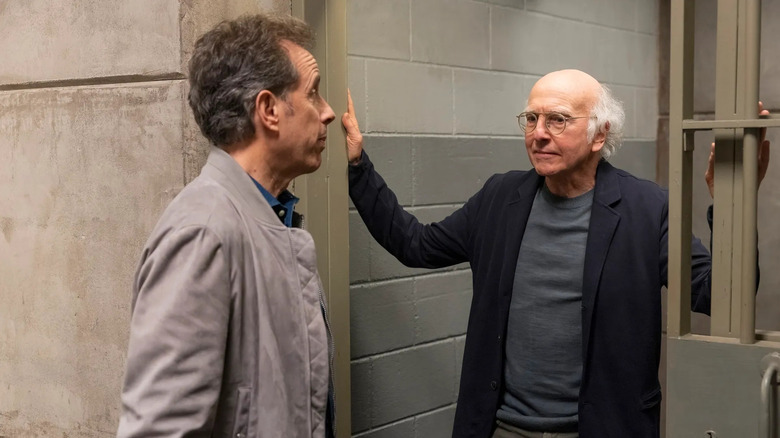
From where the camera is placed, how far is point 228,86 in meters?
1.84

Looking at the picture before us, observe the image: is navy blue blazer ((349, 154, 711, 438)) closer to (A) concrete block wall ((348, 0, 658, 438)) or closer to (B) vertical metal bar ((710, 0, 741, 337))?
(B) vertical metal bar ((710, 0, 741, 337))

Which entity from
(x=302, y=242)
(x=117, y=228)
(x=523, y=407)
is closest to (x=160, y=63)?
(x=117, y=228)

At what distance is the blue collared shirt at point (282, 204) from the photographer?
6.23ft

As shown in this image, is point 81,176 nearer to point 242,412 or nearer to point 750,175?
point 242,412

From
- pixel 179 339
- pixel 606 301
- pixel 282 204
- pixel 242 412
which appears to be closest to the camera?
pixel 179 339

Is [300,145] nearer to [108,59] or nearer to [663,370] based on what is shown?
[108,59]

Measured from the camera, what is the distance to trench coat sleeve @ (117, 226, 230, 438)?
1.59m

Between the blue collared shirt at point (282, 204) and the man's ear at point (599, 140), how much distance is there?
1.02m

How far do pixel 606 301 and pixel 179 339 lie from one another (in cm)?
129

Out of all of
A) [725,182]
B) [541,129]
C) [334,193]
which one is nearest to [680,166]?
[725,182]

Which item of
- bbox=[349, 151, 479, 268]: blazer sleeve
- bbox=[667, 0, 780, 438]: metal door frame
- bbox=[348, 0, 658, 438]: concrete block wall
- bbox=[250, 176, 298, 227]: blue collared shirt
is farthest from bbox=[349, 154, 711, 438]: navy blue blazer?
bbox=[250, 176, 298, 227]: blue collared shirt

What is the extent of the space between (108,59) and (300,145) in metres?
0.95

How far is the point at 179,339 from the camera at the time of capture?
63.3 inches

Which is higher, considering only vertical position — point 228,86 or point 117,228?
point 228,86
